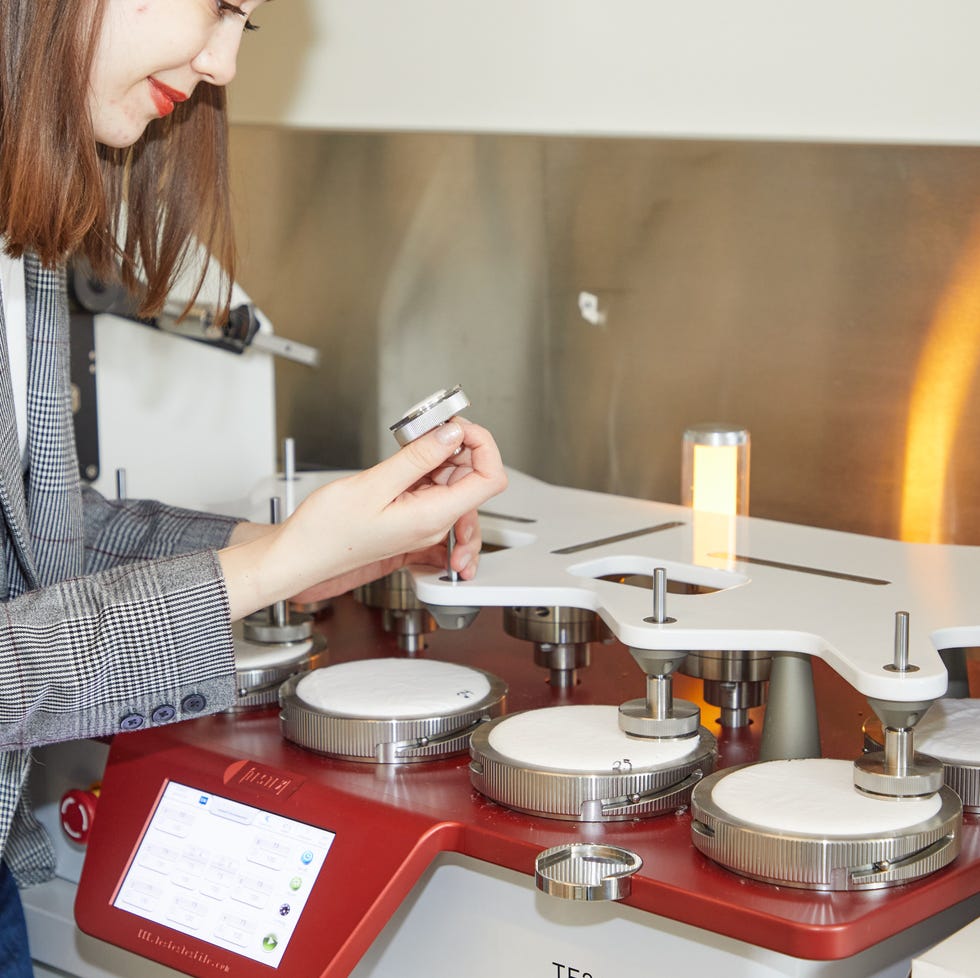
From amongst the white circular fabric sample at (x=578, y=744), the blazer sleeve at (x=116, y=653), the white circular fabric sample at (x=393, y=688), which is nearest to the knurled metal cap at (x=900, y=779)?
the white circular fabric sample at (x=578, y=744)

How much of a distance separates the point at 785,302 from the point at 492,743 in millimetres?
751

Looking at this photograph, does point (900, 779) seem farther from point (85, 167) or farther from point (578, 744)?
point (85, 167)

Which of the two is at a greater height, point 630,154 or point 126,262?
point 630,154

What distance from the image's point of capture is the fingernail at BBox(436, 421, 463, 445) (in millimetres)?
887

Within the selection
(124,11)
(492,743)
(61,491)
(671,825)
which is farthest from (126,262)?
(671,825)

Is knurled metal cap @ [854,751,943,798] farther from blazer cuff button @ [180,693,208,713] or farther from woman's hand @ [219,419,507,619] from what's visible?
blazer cuff button @ [180,693,208,713]

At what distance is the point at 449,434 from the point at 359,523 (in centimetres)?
8

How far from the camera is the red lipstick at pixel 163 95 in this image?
96cm

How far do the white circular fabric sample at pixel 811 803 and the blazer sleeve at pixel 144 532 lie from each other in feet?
1.72

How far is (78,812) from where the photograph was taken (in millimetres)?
1143

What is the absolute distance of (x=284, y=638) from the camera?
115 centimetres

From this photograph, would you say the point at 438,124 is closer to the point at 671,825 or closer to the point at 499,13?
the point at 499,13

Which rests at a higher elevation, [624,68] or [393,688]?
[624,68]

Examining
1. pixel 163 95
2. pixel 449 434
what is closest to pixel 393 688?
pixel 449 434
